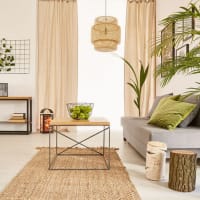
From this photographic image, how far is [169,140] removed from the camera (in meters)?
3.11

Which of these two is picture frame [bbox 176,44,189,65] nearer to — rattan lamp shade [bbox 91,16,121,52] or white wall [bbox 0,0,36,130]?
rattan lamp shade [bbox 91,16,121,52]

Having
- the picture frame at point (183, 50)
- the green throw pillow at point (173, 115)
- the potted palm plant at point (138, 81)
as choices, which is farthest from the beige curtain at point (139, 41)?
the green throw pillow at point (173, 115)

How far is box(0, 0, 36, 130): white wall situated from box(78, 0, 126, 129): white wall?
1.01 meters

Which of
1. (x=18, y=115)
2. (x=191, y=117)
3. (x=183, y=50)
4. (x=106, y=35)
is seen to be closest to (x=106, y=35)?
(x=106, y=35)

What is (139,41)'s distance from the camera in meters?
6.30

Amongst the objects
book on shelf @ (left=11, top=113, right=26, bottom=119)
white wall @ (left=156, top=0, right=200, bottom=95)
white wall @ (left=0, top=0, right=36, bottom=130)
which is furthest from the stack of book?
white wall @ (left=156, top=0, right=200, bottom=95)

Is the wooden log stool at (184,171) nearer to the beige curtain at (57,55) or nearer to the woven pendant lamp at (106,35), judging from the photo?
the woven pendant lamp at (106,35)

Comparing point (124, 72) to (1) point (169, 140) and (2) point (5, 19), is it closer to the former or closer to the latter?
(2) point (5, 19)

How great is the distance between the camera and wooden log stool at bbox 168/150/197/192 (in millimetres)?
2430

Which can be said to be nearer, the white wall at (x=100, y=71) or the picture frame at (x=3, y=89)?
the picture frame at (x=3, y=89)

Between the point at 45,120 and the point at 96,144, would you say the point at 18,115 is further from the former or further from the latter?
the point at 96,144

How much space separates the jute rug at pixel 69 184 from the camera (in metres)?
2.24

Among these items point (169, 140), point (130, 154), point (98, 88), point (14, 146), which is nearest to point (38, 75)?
point (98, 88)

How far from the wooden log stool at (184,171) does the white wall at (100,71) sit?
13.2 ft
